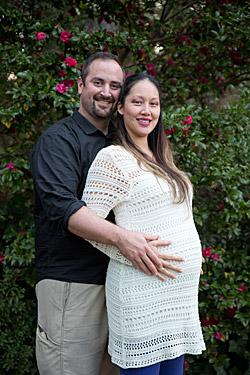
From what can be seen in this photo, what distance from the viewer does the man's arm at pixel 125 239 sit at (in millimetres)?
1790

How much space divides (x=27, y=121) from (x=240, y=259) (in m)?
2.01

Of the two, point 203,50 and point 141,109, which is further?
point 203,50

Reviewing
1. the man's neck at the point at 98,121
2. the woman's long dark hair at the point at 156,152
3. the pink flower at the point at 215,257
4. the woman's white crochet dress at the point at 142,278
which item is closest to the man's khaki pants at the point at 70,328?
the woman's white crochet dress at the point at 142,278

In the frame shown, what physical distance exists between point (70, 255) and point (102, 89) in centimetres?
90

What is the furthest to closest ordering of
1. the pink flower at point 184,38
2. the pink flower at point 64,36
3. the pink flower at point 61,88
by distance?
1. the pink flower at point 184,38
2. the pink flower at point 64,36
3. the pink flower at point 61,88

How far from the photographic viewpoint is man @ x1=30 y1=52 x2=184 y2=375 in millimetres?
1939

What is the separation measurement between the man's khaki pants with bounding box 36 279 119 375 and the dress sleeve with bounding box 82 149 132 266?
1.09 ft

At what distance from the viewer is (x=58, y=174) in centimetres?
192

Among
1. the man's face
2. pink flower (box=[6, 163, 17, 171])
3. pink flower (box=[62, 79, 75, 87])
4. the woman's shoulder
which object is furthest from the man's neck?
pink flower (box=[6, 163, 17, 171])

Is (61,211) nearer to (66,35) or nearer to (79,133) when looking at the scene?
(79,133)

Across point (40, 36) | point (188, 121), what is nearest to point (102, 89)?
point (188, 121)

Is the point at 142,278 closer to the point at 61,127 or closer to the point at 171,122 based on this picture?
the point at 61,127

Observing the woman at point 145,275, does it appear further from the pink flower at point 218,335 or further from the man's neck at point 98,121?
the pink flower at point 218,335

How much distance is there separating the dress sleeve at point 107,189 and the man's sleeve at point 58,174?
7 cm
